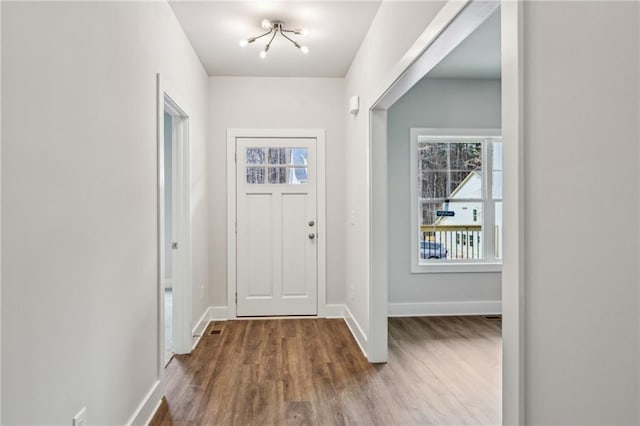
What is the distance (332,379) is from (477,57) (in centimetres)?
312

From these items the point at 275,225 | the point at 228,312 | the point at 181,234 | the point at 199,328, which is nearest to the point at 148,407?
the point at 181,234

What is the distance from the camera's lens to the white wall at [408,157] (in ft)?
14.9

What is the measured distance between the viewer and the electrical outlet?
1517 mm

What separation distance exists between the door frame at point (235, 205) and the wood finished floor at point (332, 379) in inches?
19.3

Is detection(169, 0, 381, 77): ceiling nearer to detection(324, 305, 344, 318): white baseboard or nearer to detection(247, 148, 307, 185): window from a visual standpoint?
detection(247, 148, 307, 185): window

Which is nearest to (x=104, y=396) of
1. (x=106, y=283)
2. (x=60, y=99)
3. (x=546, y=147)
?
(x=106, y=283)

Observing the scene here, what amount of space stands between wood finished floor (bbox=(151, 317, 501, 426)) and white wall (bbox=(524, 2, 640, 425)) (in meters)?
1.38

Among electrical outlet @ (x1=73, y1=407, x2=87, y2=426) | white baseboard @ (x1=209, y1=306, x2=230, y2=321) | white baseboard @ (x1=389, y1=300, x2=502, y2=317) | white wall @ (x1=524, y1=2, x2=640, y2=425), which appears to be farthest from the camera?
white baseboard @ (x1=389, y1=300, x2=502, y2=317)

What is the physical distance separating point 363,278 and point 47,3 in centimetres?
278

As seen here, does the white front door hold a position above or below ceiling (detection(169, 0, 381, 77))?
below

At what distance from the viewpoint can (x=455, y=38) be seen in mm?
1876

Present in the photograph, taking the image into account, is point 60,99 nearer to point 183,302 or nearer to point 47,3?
point 47,3

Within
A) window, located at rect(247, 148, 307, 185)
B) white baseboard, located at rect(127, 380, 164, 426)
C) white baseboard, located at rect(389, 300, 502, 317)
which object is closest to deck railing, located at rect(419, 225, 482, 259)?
white baseboard, located at rect(389, 300, 502, 317)

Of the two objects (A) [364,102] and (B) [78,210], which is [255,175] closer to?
(A) [364,102]
